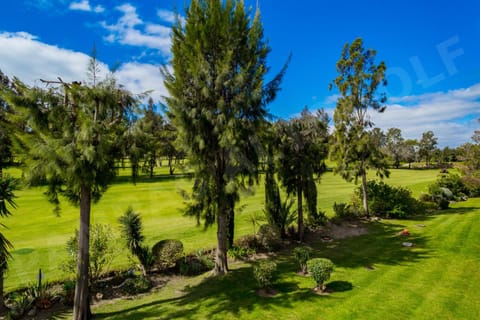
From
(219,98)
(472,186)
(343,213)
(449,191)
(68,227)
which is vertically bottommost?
(68,227)

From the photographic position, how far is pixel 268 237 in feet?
46.1

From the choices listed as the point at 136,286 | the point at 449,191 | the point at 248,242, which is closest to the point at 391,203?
the point at 449,191

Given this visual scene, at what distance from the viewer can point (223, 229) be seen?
1156 centimetres

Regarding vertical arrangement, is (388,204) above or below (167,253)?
above

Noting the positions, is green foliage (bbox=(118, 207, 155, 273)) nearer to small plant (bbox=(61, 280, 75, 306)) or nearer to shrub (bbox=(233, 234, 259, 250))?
small plant (bbox=(61, 280, 75, 306))

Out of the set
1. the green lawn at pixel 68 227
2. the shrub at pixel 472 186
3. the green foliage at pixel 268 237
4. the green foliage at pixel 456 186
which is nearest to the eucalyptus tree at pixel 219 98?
the green lawn at pixel 68 227

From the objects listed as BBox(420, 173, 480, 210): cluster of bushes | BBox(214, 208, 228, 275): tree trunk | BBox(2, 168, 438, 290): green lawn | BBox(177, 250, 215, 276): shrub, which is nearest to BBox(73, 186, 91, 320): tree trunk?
BBox(2, 168, 438, 290): green lawn

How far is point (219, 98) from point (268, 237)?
8.05 m

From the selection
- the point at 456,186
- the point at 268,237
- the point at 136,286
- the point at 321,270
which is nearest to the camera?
the point at 321,270

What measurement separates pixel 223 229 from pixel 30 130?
790 cm

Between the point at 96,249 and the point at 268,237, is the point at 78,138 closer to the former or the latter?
the point at 96,249

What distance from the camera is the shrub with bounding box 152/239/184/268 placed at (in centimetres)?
1136

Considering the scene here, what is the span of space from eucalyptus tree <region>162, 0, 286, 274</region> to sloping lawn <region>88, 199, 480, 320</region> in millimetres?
2152

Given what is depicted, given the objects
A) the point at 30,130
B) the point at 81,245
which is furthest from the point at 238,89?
the point at 81,245
